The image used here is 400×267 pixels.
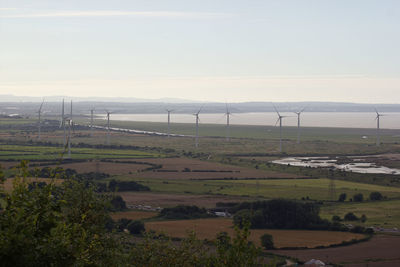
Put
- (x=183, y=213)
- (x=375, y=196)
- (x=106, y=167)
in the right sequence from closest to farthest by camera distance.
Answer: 1. (x=183, y=213)
2. (x=375, y=196)
3. (x=106, y=167)

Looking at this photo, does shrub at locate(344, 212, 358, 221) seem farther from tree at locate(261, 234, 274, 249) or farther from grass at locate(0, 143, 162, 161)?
grass at locate(0, 143, 162, 161)

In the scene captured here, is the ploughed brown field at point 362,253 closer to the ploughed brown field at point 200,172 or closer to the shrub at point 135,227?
the shrub at point 135,227

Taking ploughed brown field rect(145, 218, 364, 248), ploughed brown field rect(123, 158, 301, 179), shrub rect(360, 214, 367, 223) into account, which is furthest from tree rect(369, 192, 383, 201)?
ploughed brown field rect(123, 158, 301, 179)

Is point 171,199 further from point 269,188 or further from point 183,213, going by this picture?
point 269,188

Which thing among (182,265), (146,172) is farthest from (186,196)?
(182,265)

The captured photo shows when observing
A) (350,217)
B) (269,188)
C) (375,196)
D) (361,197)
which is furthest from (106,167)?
(350,217)

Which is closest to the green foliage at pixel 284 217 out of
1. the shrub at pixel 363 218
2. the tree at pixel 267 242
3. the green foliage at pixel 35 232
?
the shrub at pixel 363 218

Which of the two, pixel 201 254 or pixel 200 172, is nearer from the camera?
pixel 201 254
